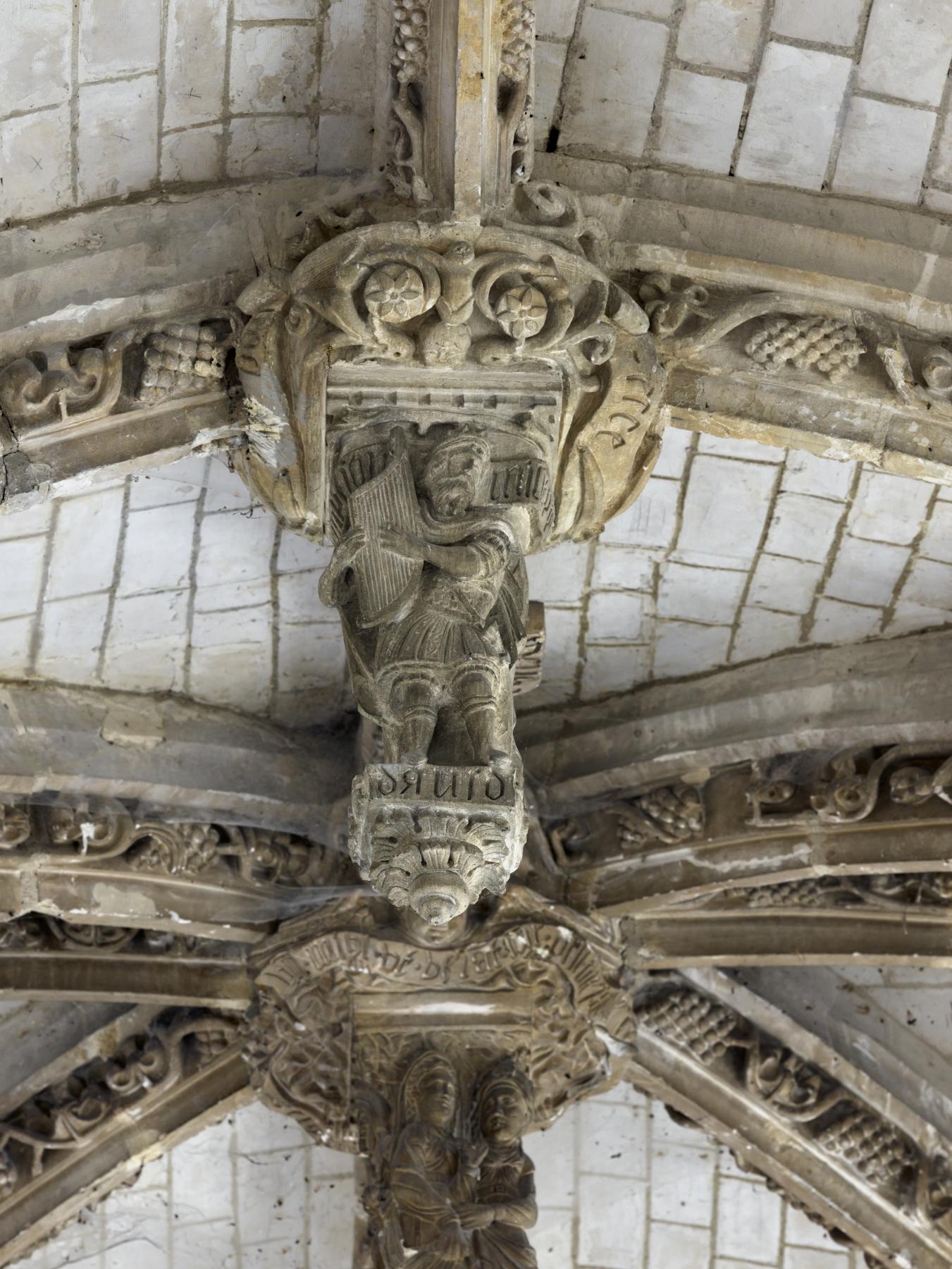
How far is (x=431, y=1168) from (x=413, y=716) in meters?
1.53

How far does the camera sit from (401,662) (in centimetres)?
415

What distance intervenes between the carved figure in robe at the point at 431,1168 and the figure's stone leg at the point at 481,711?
1.49 meters

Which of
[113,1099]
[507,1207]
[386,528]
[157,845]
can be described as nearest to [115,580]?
[157,845]

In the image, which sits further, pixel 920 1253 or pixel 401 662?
pixel 920 1253

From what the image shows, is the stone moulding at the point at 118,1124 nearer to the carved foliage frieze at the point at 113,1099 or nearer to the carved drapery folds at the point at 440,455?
the carved foliage frieze at the point at 113,1099

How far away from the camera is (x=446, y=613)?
13.8 feet

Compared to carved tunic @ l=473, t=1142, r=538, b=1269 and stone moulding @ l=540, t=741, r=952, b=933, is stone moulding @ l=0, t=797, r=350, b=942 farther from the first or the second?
carved tunic @ l=473, t=1142, r=538, b=1269

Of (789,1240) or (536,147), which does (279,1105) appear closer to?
(789,1240)

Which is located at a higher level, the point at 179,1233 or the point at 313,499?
the point at 313,499

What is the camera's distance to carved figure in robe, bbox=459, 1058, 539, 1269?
505 cm

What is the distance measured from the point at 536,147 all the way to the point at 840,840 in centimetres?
187

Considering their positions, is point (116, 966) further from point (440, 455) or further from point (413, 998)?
point (440, 455)

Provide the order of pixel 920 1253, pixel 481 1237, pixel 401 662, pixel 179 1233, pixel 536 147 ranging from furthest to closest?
pixel 179 1233 < pixel 920 1253 < pixel 481 1237 < pixel 536 147 < pixel 401 662

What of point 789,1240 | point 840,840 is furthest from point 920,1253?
point 840,840
